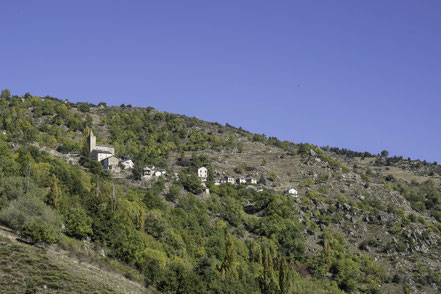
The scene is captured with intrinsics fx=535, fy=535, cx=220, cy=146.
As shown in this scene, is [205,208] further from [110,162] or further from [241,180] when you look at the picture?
[241,180]

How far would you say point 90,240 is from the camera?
199 ft

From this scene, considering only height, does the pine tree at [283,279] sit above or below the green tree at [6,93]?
below

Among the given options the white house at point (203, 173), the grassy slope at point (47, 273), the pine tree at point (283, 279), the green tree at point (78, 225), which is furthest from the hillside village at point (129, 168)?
the grassy slope at point (47, 273)

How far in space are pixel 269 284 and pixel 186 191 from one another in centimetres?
4322

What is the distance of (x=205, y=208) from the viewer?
336 feet

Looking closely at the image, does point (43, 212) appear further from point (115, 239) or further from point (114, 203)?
point (114, 203)

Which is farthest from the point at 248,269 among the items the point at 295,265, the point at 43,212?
the point at 43,212

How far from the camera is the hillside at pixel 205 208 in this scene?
60.3 meters

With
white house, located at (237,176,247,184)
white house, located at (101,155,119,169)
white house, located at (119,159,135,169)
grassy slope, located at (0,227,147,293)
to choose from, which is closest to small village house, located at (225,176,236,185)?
white house, located at (237,176,247,184)

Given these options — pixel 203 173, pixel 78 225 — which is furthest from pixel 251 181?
pixel 78 225

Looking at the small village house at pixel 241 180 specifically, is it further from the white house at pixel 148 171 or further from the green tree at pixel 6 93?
the green tree at pixel 6 93

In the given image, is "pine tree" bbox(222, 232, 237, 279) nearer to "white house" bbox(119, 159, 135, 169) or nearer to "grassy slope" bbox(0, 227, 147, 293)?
"grassy slope" bbox(0, 227, 147, 293)

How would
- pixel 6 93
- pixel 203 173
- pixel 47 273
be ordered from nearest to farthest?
pixel 47 273, pixel 203 173, pixel 6 93

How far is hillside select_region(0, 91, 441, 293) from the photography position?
6028cm
